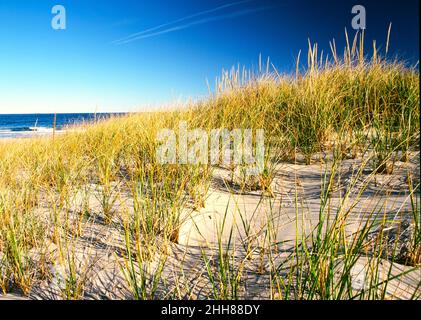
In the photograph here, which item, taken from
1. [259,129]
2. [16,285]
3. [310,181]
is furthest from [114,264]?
[259,129]

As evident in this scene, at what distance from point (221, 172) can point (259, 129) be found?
1.82ft

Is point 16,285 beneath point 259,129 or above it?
beneath

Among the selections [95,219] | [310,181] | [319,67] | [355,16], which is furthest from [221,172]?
[319,67]

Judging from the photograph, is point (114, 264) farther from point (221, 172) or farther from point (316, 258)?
point (221, 172)

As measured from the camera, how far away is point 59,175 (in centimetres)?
201

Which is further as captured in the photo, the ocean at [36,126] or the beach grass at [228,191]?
the ocean at [36,126]

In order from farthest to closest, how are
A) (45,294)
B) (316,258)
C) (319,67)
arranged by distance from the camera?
(319,67)
(45,294)
(316,258)

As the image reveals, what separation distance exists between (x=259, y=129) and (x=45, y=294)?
1908 millimetres

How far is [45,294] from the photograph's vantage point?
42.0 inches

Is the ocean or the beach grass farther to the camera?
the ocean

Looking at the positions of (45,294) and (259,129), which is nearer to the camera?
(45,294)
